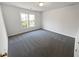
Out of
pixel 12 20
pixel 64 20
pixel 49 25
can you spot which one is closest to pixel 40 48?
pixel 12 20

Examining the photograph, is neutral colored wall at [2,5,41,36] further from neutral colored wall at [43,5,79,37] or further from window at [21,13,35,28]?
neutral colored wall at [43,5,79,37]

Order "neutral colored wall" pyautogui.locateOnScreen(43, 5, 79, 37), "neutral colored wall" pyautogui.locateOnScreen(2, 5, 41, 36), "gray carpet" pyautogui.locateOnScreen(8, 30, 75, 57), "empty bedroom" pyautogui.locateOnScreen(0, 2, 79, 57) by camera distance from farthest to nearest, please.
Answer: "neutral colored wall" pyautogui.locateOnScreen(43, 5, 79, 37) → "neutral colored wall" pyautogui.locateOnScreen(2, 5, 41, 36) → "empty bedroom" pyautogui.locateOnScreen(0, 2, 79, 57) → "gray carpet" pyautogui.locateOnScreen(8, 30, 75, 57)

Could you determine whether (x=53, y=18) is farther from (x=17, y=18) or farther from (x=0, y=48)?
(x=0, y=48)

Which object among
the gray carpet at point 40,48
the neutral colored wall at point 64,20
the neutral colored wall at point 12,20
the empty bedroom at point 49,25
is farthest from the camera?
the neutral colored wall at point 64,20

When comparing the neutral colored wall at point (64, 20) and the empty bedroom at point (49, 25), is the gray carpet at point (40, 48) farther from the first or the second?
the neutral colored wall at point (64, 20)

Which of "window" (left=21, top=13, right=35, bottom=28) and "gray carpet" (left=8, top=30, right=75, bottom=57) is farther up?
"window" (left=21, top=13, right=35, bottom=28)

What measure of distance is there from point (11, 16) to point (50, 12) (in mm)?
2510

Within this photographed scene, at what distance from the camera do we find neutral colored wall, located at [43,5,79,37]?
10.3 ft

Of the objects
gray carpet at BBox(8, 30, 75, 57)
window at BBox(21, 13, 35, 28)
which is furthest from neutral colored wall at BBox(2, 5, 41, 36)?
gray carpet at BBox(8, 30, 75, 57)

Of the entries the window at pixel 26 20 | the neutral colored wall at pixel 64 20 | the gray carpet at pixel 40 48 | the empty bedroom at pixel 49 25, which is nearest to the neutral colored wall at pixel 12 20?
the empty bedroom at pixel 49 25

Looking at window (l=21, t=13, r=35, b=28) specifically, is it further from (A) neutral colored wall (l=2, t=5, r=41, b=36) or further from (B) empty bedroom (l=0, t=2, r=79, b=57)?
(A) neutral colored wall (l=2, t=5, r=41, b=36)

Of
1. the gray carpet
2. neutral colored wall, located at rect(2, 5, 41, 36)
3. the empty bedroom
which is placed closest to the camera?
the gray carpet

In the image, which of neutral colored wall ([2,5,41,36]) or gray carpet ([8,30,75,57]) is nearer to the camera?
gray carpet ([8,30,75,57])

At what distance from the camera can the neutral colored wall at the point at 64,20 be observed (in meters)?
3.14
